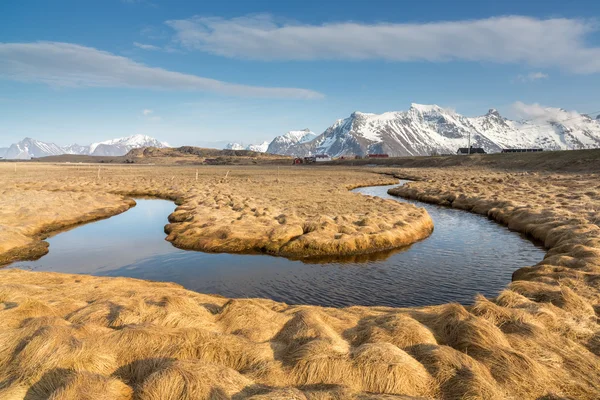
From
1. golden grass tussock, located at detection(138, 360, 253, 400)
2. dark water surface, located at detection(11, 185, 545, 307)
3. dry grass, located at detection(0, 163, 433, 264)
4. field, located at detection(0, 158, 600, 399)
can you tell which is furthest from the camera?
dry grass, located at detection(0, 163, 433, 264)

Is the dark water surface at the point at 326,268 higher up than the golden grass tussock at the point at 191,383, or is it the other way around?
the golden grass tussock at the point at 191,383

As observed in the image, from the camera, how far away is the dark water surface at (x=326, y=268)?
17125mm

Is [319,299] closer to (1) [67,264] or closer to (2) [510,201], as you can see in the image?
(1) [67,264]

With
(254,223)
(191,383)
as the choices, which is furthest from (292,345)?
(254,223)

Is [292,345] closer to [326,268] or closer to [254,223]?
[326,268]

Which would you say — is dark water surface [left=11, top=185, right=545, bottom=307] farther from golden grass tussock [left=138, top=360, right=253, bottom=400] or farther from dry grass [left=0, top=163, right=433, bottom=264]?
golden grass tussock [left=138, top=360, right=253, bottom=400]

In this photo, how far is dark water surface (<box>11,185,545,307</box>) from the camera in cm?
1712

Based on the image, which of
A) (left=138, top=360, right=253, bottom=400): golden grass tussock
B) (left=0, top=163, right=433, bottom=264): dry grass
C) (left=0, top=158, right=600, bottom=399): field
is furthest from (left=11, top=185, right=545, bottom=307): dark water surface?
(left=138, top=360, right=253, bottom=400): golden grass tussock

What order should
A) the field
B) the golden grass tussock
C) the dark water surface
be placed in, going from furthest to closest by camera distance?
1. the dark water surface
2. the field
3. the golden grass tussock

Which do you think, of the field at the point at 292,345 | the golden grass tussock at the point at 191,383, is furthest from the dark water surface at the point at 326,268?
the golden grass tussock at the point at 191,383

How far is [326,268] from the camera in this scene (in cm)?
2081

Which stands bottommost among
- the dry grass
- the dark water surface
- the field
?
the dark water surface

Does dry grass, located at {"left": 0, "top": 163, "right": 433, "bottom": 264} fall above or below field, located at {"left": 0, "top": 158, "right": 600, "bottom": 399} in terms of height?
below

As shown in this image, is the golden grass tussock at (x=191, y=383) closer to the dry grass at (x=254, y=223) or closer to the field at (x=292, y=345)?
the field at (x=292, y=345)
